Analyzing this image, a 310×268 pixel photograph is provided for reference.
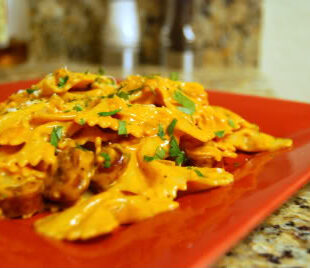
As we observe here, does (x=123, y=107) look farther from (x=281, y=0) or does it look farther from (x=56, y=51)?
(x=56, y=51)

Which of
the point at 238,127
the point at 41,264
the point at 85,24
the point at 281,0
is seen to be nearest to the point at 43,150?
the point at 41,264

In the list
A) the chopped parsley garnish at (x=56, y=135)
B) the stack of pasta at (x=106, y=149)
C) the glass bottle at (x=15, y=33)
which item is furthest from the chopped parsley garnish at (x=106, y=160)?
the glass bottle at (x=15, y=33)

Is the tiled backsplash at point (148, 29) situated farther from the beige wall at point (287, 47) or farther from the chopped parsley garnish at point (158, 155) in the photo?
the chopped parsley garnish at point (158, 155)

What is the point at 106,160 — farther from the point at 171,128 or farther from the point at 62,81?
the point at 62,81

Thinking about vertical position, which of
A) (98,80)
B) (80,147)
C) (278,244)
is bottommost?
(278,244)

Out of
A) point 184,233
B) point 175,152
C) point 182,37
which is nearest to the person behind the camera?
point 184,233

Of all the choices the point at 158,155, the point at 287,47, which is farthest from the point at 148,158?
the point at 287,47

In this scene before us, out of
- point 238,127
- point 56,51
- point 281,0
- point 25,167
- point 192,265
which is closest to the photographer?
point 192,265
